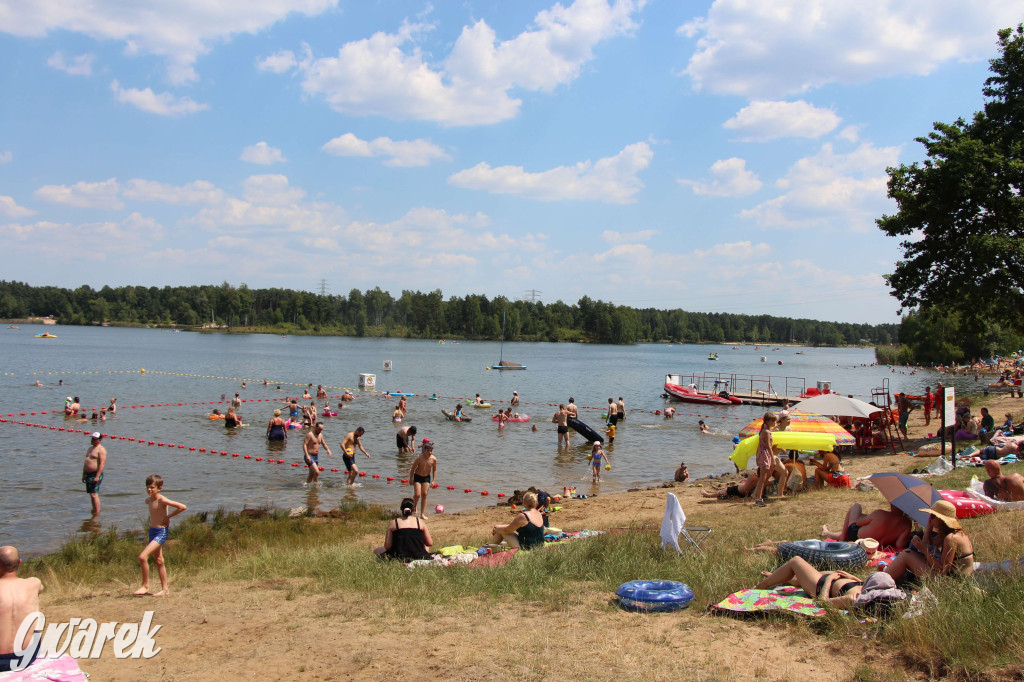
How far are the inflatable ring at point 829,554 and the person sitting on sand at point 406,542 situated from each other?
4.74 m

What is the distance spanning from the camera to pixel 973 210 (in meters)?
19.8

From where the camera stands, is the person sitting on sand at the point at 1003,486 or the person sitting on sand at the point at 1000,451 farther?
the person sitting on sand at the point at 1000,451

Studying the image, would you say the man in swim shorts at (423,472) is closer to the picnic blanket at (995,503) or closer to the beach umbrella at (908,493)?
the beach umbrella at (908,493)

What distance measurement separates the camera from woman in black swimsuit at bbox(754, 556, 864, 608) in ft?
19.6

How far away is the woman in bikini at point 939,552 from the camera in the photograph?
6.05 metres

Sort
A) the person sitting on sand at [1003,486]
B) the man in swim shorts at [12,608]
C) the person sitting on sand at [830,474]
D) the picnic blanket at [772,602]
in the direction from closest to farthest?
the man in swim shorts at [12,608]
the picnic blanket at [772,602]
the person sitting on sand at [1003,486]
the person sitting on sand at [830,474]

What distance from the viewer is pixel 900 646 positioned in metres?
5.09

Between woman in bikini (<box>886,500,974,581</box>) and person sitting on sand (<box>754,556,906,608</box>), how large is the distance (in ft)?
1.48

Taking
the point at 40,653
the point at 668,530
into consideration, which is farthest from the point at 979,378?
the point at 40,653

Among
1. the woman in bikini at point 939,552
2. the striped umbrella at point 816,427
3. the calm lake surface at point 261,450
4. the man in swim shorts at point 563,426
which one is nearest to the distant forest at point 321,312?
the calm lake surface at point 261,450

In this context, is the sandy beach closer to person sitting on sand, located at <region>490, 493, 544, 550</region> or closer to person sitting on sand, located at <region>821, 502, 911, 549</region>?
person sitting on sand, located at <region>821, 502, 911, 549</region>

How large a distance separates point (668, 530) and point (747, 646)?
2.72 meters

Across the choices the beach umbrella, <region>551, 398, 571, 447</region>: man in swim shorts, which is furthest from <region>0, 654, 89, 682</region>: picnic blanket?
<region>551, 398, 571, 447</region>: man in swim shorts

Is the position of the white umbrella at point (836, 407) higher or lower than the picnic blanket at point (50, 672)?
higher
